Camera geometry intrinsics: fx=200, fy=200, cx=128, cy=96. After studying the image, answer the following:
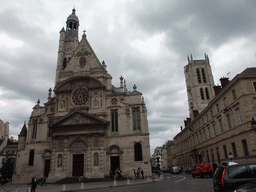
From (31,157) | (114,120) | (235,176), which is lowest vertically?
(235,176)

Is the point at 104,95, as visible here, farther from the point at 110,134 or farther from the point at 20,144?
the point at 20,144

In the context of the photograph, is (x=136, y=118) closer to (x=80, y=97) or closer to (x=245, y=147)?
(x=80, y=97)

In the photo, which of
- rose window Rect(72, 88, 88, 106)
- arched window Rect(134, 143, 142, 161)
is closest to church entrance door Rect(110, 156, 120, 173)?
arched window Rect(134, 143, 142, 161)

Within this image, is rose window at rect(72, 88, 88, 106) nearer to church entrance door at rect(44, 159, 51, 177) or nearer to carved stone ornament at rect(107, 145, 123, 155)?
carved stone ornament at rect(107, 145, 123, 155)

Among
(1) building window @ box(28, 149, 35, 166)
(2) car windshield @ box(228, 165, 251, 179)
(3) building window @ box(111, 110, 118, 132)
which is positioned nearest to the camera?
(2) car windshield @ box(228, 165, 251, 179)

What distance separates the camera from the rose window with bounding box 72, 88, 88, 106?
32.2 meters

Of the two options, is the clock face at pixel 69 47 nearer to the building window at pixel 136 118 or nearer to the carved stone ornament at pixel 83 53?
the carved stone ornament at pixel 83 53

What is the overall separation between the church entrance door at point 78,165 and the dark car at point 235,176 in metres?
24.3

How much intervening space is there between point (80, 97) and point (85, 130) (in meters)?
6.02

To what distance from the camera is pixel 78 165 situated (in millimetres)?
28531

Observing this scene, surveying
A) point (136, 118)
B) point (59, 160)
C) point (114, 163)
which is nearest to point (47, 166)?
point (59, 160)

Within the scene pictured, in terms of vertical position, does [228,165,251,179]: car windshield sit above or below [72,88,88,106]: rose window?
below

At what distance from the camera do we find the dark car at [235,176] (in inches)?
267

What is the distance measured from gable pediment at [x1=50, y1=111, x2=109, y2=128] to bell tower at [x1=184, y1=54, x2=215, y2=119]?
146ft
